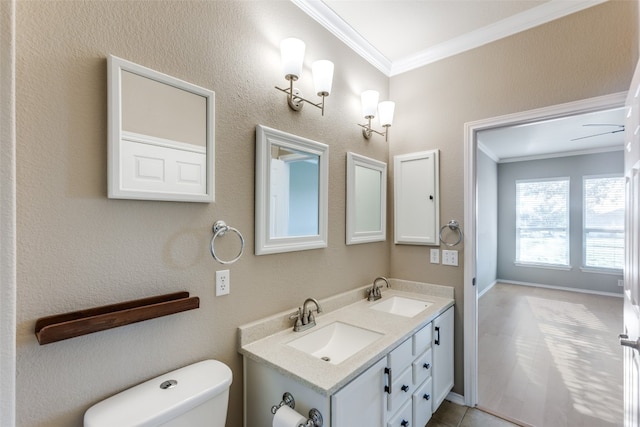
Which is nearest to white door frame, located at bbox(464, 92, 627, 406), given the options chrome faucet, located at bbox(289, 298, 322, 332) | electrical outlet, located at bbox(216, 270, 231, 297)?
chrome faucet, located at bbox(289, 298, 322, 332)

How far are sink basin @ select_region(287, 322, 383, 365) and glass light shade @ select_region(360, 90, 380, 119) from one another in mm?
1477

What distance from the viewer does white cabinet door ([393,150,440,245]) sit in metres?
2.31

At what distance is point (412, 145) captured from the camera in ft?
8.03

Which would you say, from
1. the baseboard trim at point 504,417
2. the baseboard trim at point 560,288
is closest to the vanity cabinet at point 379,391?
the baseboard trim at point 504,417

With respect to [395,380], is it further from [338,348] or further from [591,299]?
[591,299]

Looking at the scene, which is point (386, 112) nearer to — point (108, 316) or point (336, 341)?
point (336, 341)

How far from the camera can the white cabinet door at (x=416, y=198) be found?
2311mm

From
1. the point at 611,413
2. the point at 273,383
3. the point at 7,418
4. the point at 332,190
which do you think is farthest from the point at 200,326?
the point at 611,413

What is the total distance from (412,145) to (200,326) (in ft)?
6.73

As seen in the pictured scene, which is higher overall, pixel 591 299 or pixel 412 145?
pixel 412 145

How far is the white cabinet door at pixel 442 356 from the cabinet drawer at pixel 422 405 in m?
0.09

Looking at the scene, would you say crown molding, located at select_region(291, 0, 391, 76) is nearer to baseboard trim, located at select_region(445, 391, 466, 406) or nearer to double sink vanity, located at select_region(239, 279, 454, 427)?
double sink vanity, located at select_region(239, 279, 454, 427)

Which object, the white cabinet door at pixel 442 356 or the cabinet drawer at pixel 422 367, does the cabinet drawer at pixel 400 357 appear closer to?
the cabinet drawer at pixel 422 367

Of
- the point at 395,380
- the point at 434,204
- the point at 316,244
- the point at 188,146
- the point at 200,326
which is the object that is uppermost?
the point at 188,146
